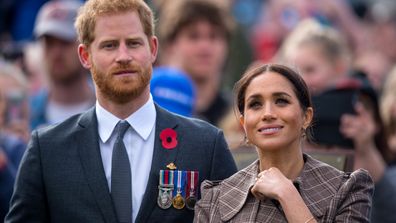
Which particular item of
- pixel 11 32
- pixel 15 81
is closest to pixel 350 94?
pixel 15 81

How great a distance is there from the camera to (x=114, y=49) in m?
6.07

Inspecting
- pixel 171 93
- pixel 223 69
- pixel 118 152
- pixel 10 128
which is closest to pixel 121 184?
pixel 118 152

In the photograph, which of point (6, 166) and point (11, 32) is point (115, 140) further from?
point (11, 32)

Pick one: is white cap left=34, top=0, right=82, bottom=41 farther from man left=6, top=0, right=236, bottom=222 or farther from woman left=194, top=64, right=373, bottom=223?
woman left=194, top=64, right=373, bottom=223

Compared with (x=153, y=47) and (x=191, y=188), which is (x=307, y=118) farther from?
(x=153, y=47)

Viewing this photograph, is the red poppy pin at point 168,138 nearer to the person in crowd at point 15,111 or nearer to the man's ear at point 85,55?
the man's ear at point 85,55

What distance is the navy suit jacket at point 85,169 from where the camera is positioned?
6.01 metres

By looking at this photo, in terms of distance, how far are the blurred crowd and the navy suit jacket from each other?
376 millimetres

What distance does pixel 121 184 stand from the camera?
600 cm

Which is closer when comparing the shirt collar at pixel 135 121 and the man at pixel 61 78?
the shirt collar at pixel 135 121

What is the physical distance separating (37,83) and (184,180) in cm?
669

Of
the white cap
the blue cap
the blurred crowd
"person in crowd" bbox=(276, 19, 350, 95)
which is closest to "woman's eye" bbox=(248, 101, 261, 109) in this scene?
the blurred crowd

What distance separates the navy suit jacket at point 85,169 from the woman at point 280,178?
0.82ft

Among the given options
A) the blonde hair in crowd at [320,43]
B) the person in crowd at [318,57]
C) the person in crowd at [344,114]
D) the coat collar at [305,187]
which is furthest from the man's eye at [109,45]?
the blonde hair in crowd at [320,43]
